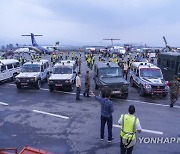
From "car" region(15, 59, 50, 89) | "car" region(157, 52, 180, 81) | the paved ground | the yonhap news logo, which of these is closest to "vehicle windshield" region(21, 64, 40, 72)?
"car" region(15, 59, 50, 89)

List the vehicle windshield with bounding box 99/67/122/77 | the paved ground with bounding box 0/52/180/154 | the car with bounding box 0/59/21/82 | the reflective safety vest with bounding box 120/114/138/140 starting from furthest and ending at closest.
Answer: the car with bounding box 0/59/21/82
the vehicle windshield with bounding box 99/67/122/77
the paved ground with bounding box 0/52/180/154
the reflective safety vest with bounding box 120/114/138/140

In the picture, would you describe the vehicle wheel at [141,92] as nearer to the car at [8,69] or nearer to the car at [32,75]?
the car at [32,75]

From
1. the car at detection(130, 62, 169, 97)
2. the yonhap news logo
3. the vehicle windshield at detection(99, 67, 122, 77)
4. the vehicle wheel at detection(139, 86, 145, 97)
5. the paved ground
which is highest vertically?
the vehicle windshield at detection(99, 67, 122, 77)

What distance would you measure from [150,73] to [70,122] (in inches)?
373

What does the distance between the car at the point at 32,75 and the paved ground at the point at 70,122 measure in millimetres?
1686

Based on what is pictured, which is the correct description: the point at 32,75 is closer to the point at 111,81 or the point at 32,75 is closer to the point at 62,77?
the point at 62,77

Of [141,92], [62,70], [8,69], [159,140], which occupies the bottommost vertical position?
[159,140]

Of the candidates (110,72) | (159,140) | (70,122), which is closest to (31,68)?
(110,72)

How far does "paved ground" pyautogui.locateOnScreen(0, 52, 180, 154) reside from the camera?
390 inches

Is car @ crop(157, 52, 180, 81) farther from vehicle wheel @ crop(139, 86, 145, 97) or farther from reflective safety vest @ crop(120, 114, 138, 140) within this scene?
reflective safety vest @ crop(120, 114, 138, 140)

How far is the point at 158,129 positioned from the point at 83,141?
3.57 m

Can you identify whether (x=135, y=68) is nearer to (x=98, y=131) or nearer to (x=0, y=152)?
(x=98, y=131)

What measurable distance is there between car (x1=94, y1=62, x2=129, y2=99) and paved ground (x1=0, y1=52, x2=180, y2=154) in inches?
26.5

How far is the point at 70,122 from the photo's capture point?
12938 millimetres
